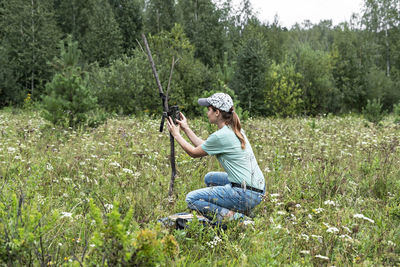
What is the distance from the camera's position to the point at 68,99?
879 cm

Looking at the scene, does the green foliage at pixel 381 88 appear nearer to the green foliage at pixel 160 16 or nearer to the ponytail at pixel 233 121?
the green foliage at pixel 160 16

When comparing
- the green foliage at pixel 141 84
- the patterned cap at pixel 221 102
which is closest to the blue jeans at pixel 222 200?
the patterned cap at pixel 221 102

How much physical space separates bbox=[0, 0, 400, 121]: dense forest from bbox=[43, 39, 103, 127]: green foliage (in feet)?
0.08

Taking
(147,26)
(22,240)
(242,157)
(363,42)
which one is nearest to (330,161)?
(242,157)

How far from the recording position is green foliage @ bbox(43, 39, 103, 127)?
8508 millimetres

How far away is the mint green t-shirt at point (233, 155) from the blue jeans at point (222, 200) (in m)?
0.11

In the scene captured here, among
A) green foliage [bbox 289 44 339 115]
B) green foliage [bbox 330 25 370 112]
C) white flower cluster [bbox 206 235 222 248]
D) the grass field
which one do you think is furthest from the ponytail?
green foliage [bbox 330 25 370 112]

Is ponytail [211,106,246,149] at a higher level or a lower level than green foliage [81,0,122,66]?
lower

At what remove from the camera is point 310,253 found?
9.45 feet

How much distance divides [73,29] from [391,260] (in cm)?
3300

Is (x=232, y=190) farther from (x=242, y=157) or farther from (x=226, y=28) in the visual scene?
(x=226, y=28)

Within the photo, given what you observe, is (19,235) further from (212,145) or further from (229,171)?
(229,171)

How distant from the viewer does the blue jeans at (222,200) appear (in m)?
3.57

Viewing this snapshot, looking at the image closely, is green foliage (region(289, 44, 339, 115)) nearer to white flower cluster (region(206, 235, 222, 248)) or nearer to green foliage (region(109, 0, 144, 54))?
green foliage (region(109, 0, 144, 54))
